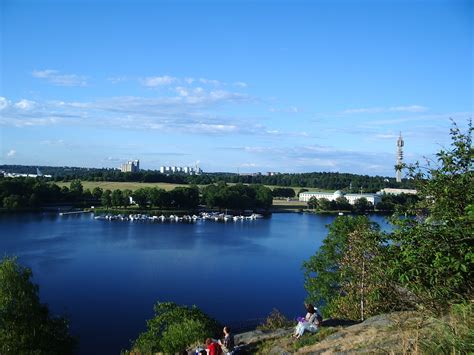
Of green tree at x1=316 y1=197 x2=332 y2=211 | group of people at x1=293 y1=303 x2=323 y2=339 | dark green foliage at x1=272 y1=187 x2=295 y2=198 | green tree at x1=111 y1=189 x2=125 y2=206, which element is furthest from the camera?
dark green foliage at x1=272 y1=187 x2=295 y2=198

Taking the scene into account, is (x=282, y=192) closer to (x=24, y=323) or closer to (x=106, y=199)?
(x=106, y=199)

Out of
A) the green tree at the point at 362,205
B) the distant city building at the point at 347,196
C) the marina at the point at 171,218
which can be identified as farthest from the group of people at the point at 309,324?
the green tree at the point at 362,205

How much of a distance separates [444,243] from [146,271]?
84.7ft

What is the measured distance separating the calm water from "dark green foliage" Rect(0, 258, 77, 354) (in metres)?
4.02

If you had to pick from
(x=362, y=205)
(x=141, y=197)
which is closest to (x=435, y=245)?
(x=141, y=197)

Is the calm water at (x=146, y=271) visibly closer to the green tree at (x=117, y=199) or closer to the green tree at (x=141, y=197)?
the green tree at (x=117, y=199)

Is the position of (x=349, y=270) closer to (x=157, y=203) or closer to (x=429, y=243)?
(x=429, y=243)

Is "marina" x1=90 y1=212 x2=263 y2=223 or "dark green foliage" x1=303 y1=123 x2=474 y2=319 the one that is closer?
"dark green foliage" x1=303 y1=123 x2=474 y2=319

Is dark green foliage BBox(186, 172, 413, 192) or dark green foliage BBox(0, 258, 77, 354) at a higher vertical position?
dark green foliage BBox(186, 172, 413, 192)

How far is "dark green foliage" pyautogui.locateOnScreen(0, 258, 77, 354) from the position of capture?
37.2 ft

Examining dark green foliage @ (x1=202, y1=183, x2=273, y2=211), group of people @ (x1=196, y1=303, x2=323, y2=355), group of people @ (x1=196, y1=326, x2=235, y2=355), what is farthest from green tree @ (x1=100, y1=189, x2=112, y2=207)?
group of people @ (x1=196, y1=326, x2=235, y2=355)

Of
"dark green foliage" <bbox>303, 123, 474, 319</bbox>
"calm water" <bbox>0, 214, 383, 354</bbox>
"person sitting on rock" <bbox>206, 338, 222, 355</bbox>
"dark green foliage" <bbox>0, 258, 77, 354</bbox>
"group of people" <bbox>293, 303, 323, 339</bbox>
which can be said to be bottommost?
"calm water" <bbox>0, 214, 383, 354</bbox>

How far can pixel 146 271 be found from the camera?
2917 cm

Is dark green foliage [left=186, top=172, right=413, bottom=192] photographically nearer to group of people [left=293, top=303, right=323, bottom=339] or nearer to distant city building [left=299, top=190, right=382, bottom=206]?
distant city building [left=299, top=190, right=382, bottom=206]
